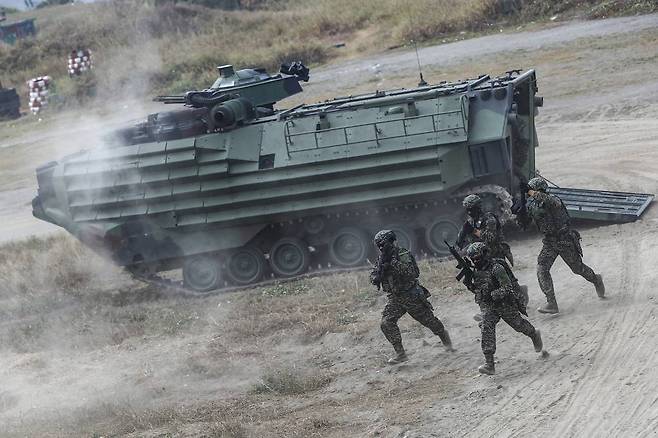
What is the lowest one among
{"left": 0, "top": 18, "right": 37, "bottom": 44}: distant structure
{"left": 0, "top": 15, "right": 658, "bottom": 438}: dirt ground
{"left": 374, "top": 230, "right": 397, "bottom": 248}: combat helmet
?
{"left": 0, "top": 15, "right": 658, "bottom": 438}: dirt ground

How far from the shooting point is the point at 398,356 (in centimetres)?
1120

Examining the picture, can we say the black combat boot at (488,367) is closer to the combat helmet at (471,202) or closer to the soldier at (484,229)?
the soldier at (484,229)

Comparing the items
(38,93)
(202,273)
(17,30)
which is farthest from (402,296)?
(17,30)

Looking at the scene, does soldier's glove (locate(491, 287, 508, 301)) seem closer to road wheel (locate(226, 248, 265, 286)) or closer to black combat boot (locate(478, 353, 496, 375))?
black combat boot (locate(478, 353, 496, 375))

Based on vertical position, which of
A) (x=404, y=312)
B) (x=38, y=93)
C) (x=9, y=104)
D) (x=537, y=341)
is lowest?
(x=537, y=341)

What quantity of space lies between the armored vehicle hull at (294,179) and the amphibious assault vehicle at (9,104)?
84.1 feet

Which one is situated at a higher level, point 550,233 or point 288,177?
point 288,177

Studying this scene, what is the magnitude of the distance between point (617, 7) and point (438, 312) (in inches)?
860

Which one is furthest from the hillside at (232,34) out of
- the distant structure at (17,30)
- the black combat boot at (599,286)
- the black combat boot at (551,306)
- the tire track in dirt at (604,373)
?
the tire track in dirt at (604,373)

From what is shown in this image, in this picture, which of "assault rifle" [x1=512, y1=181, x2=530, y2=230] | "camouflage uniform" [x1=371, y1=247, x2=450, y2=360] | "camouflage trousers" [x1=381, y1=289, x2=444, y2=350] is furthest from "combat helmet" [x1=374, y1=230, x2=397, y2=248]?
"assault rifle" [x1=512, y1=181, x2=530, y2=230]

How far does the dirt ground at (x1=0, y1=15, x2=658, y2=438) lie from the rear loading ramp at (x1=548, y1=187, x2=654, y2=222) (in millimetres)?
219

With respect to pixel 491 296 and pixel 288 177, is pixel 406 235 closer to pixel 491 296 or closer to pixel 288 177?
pixel 288 177

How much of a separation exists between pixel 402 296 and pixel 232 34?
3217 centimetres

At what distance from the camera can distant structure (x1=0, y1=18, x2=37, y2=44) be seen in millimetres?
51959
